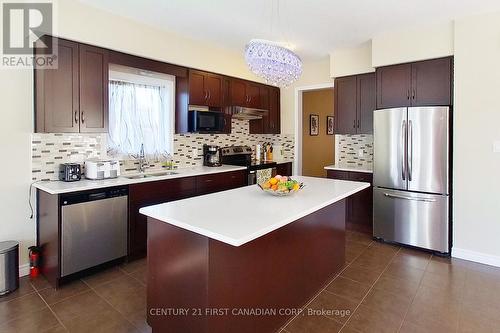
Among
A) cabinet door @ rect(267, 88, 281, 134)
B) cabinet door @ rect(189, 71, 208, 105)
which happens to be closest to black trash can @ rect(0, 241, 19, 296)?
cabinet door @ rect(189, 71, 208, 105)

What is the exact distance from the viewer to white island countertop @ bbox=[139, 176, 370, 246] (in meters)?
1.56

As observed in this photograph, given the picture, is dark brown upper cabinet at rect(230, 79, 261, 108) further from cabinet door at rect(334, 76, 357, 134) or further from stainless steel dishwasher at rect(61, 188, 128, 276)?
stainless steel dishwasher at rect(61, 188, 128, 276)

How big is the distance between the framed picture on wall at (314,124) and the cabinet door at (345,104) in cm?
209

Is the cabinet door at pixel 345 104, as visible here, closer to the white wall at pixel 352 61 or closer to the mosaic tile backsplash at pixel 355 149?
the white wall at pixel 352 61

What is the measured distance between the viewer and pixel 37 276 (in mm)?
2916

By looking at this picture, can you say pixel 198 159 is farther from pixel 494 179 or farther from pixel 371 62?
pixel 494 179

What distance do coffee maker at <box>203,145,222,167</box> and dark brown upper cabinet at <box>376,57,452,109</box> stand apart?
2.46m

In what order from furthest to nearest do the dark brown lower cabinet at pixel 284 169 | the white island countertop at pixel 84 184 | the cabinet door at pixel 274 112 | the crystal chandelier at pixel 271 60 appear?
the cabinet door at pixel 274 112
the dark brown lower cabinet at pixel 284 169
the white island countertop at pixel 84 184
the crystal chandelier at pixel 271 60

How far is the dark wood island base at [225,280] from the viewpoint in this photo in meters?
1.67

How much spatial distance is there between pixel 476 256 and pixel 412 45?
8.60ft

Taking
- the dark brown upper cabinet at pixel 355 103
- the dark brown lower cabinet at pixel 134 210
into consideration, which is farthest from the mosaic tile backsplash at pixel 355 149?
the dark brown lower cabinet at pixel 134 210

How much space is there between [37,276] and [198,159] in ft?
8.18

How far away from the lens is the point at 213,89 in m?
4.53

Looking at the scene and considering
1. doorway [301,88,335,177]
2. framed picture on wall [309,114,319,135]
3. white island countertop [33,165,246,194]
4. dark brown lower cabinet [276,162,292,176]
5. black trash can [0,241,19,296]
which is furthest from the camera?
framed picture on wall [309,114,319,135]
